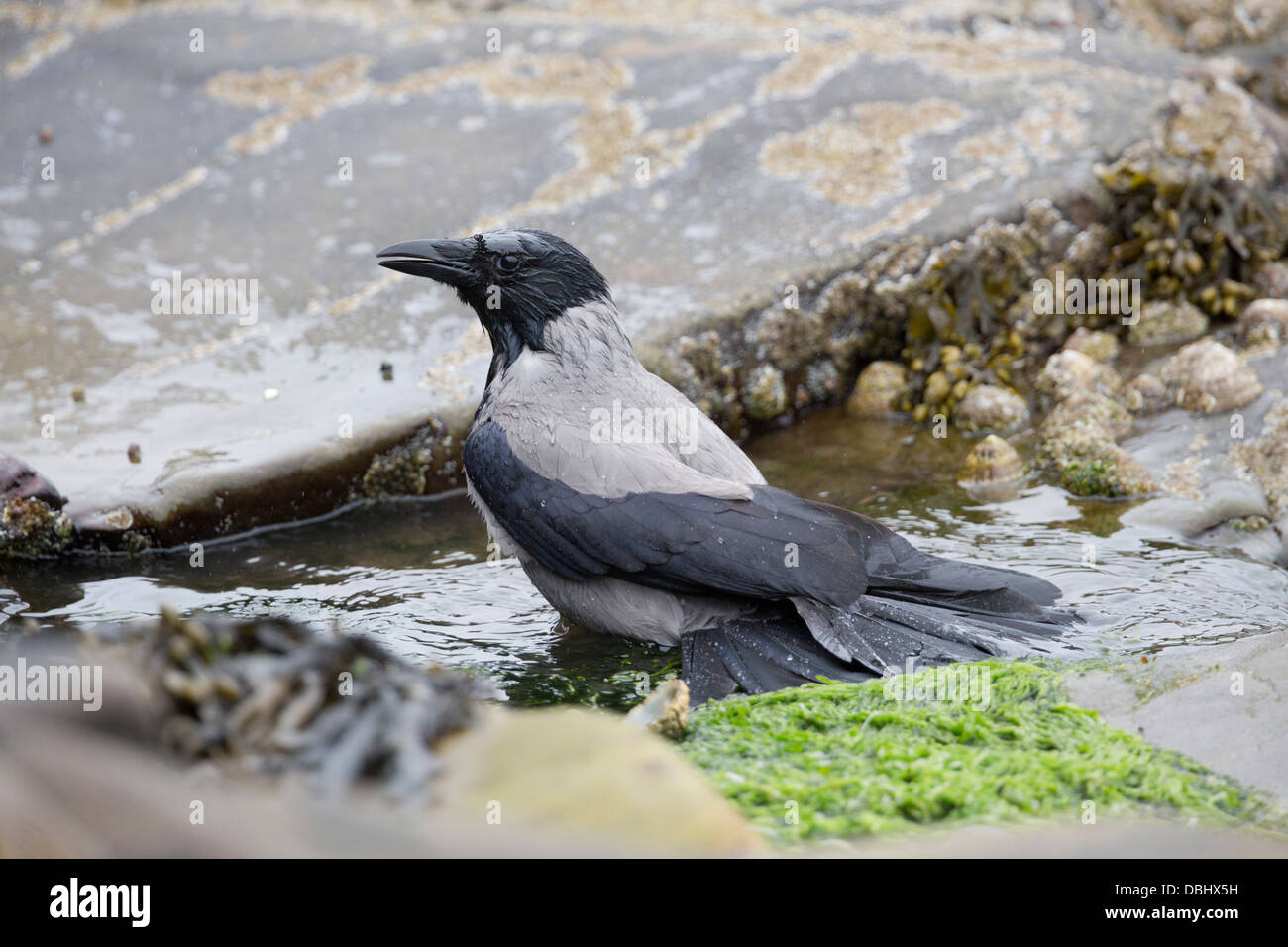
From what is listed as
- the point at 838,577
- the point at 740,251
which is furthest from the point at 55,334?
the point at 838,577

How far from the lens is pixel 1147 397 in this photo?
5.85m

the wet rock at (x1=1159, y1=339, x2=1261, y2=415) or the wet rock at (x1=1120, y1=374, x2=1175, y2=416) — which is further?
the wet rock at (x1=1120, y1=374, x2=1175, y2=416)

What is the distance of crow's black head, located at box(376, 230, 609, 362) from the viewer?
4445 mm

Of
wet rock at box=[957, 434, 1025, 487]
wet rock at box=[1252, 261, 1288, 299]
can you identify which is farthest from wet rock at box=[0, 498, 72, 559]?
wet rock at box=[1252, 261, 1288, 299]

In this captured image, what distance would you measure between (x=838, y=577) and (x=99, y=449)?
3.36 meters

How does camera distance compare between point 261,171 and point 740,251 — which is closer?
point 740,251

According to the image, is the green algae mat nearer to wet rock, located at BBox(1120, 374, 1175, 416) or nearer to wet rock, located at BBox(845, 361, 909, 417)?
wet rock, located at BBox(1120, 374, 1175, 416)

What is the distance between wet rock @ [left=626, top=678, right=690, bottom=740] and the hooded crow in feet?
1.43

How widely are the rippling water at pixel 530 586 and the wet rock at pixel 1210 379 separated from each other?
0.97 metres

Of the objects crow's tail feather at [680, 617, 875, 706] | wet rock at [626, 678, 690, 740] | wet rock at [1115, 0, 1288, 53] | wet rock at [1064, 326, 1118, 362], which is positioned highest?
wet rock at [1115, 0, 1288, 53]

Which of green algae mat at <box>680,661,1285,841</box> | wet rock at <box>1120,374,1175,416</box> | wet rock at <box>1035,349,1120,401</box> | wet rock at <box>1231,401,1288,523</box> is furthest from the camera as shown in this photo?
wet rock at <box>1035,349,1120,401</box>
